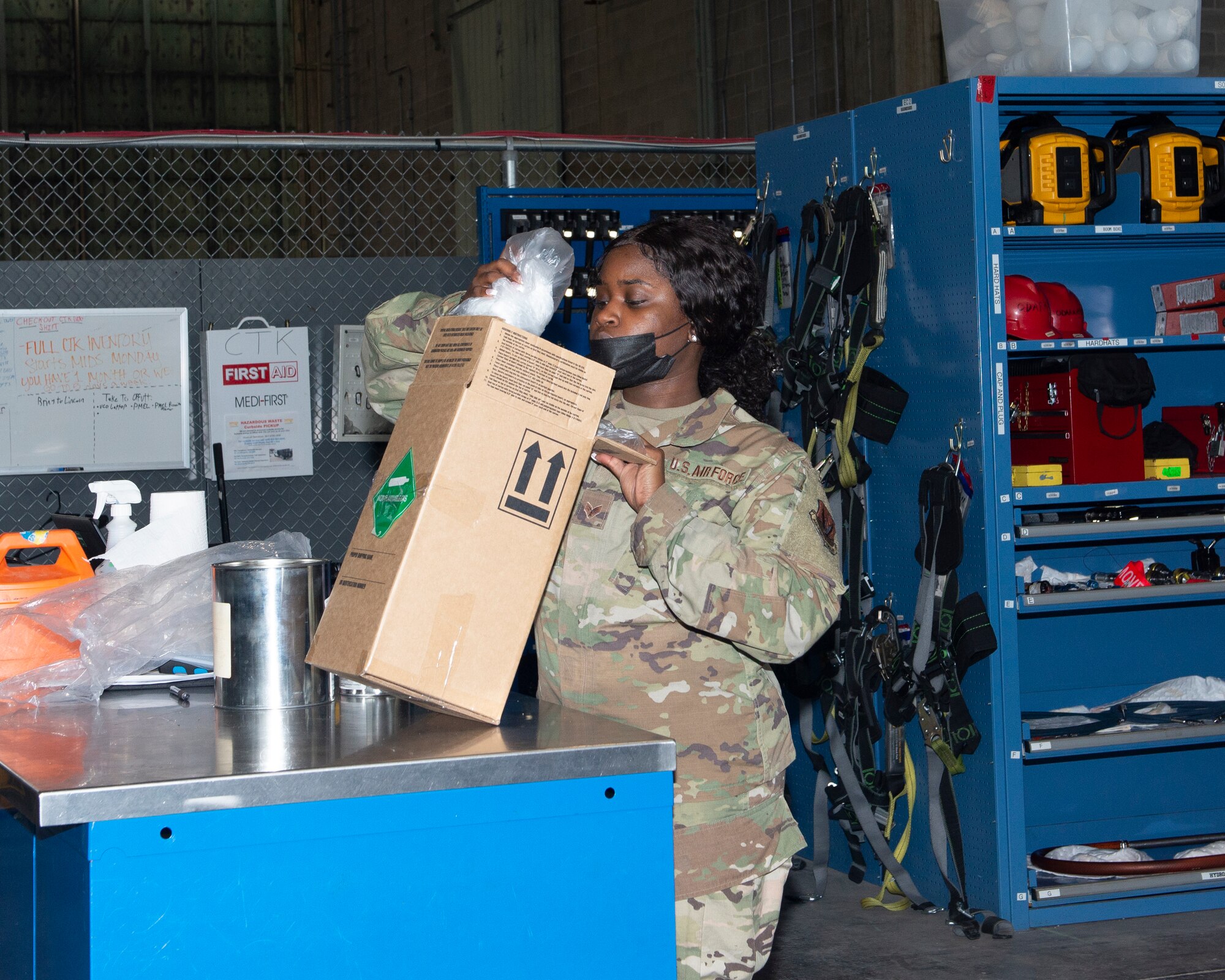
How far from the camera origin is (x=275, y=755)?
1608mm

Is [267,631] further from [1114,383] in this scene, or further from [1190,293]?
[1190,293]

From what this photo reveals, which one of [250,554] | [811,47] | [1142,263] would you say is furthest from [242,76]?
[250,554]

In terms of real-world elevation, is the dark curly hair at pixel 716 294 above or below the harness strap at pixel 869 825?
above

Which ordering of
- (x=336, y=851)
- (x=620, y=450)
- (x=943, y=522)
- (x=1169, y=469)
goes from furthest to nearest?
1. (x=1169, y=469)
2. (x=943, y=522)
3. (x=620, y=450)
4. (x=336, y=851)

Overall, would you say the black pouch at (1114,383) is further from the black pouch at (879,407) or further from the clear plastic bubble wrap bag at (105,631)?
the clear plastic bubble wrap bag at (105,631)

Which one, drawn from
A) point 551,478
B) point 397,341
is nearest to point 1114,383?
point 397,341

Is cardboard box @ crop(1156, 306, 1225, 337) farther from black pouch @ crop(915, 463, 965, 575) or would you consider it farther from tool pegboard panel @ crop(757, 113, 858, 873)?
tool pegboard panel @ crop(757, 113, 858, 873)

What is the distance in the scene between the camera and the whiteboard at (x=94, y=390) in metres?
5.15

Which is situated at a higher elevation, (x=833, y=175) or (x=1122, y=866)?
(x=833, y=175)

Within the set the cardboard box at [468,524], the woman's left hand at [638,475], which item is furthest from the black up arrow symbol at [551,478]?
the woman's left hand at [638,475]

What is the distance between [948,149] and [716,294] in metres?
2.07

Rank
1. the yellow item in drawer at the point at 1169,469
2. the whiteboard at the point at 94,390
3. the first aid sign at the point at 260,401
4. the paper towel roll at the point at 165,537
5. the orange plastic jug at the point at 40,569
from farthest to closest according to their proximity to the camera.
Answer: the first aid sign at the point at 260,401 → the whiteboard at the point at 94,390 → the yellow item in drawer at the point at 1169,469 → the paper towel roll at the point at 165,537 → the orange plastic jug at the point at 40,569

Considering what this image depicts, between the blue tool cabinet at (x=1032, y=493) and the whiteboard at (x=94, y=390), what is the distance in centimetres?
243

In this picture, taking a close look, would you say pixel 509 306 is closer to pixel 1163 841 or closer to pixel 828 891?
pixel 828 891
